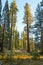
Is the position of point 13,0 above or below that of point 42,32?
above

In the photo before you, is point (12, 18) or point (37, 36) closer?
point (37, 36)

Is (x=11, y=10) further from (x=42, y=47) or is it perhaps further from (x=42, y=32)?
(x=42, y=47)

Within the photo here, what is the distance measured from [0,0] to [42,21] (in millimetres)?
14120

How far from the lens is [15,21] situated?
A: 56.6m

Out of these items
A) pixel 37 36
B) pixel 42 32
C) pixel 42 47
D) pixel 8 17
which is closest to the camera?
pixel 42 47

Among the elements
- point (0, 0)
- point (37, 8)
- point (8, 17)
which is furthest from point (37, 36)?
point (0, 0)

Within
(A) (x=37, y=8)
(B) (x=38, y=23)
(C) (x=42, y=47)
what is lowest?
(C) (x=42, y=47)

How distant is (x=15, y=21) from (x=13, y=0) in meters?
6.35

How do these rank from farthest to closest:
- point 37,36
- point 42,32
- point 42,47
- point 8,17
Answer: point 8,17 < point 37,36 < point 42,32 < point 42,47

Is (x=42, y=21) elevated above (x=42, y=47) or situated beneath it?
elevated above

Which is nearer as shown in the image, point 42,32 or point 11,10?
point 42,32

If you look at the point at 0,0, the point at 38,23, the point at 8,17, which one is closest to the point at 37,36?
the point at 38,23

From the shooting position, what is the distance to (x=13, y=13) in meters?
56.3

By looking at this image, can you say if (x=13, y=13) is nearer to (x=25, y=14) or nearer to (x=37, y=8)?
(x=25, y=14)
